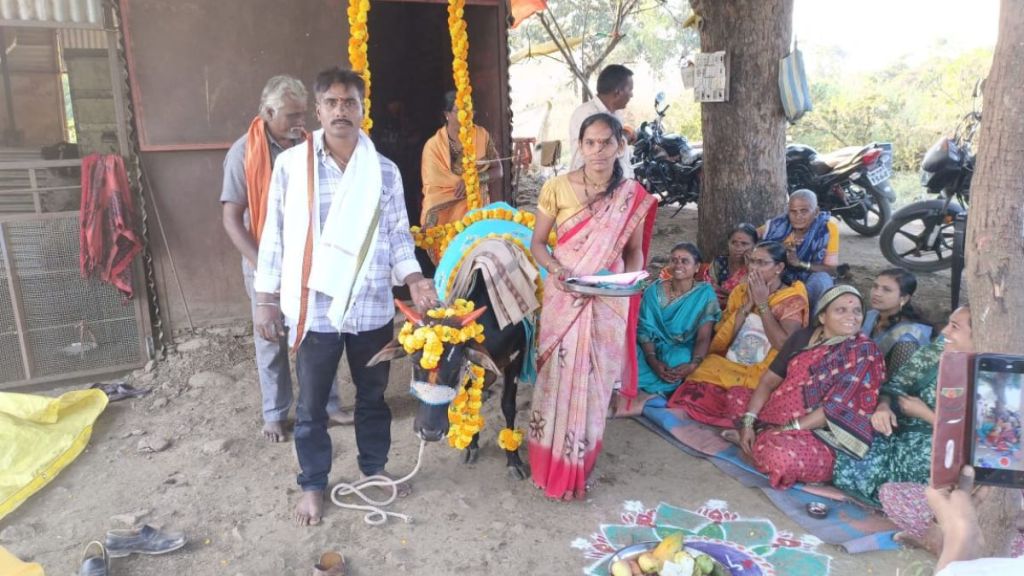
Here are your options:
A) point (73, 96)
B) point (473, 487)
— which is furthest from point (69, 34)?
point (473, 487)

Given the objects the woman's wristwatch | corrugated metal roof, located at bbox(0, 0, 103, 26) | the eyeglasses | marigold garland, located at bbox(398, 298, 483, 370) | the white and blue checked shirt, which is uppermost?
corrugated metal roof, located at bbox(0, 0, 103, 26)

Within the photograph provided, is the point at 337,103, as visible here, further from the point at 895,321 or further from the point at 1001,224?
the point at 895,321

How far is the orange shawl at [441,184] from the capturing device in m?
5.11

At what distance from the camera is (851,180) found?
7590mm

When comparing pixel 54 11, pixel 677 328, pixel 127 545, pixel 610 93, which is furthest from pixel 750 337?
pixel 54 11

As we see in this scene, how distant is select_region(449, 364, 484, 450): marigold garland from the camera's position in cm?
308

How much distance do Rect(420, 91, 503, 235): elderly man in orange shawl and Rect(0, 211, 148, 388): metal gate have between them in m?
2.03

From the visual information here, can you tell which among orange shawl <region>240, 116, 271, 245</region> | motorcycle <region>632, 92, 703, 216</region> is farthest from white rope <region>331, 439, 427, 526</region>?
motorcycle <region>632, 92, 703, 216</region>

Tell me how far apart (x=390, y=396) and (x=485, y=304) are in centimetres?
149

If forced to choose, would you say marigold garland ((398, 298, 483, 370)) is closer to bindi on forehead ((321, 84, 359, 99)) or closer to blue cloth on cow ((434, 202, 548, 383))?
blue cloth on cow ((434, 202, 548, 383))

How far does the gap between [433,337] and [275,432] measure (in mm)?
1644

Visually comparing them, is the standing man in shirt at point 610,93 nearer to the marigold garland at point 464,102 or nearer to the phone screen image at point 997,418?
the marigold garland at point 464,102

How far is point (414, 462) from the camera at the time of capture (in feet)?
12.0

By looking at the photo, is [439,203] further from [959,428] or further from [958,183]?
[958,183]
